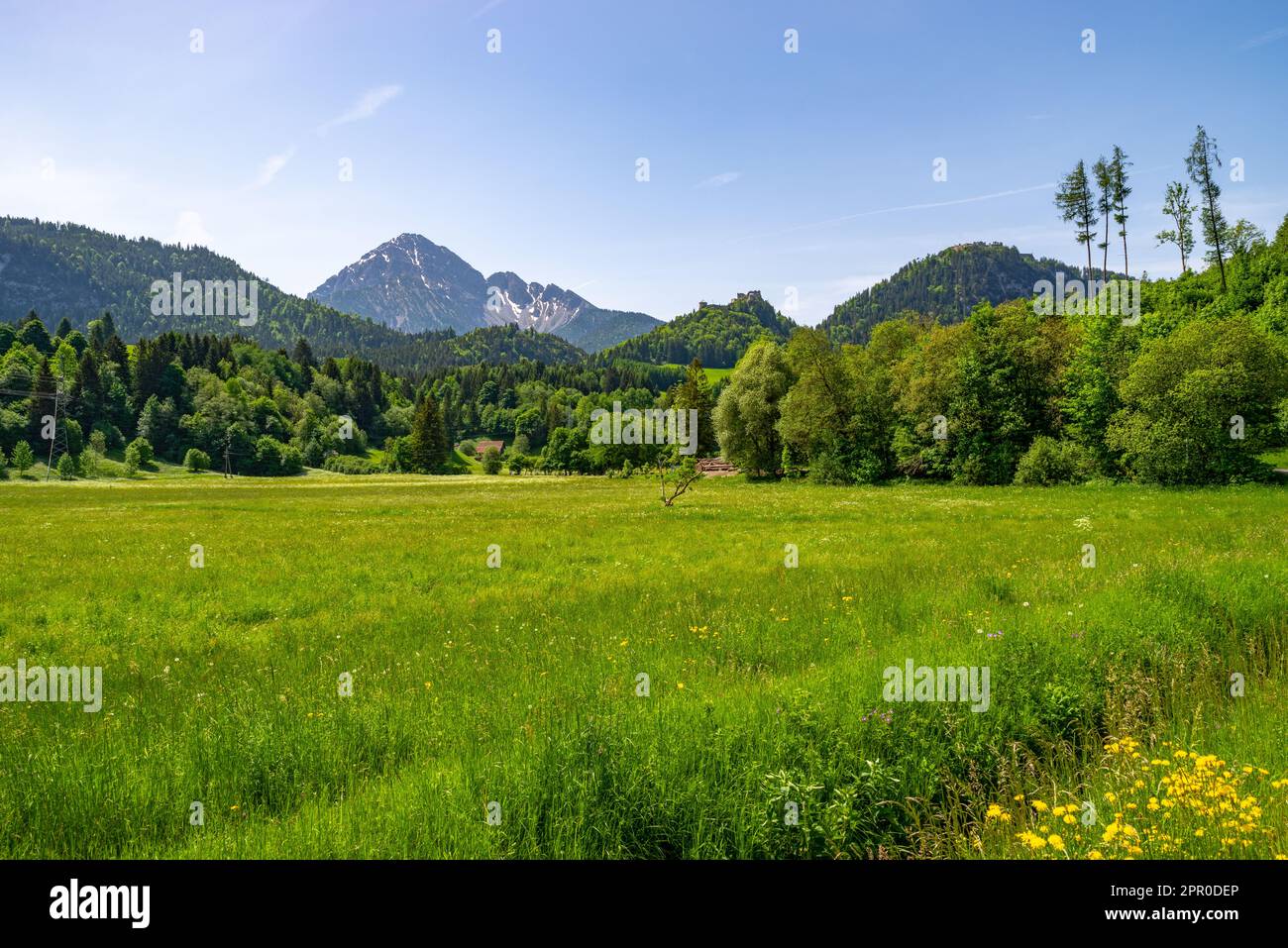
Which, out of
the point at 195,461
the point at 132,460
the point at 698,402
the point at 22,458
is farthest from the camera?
the point at 195,461

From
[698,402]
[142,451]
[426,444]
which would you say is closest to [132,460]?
[142,451]

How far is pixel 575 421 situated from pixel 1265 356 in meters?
155

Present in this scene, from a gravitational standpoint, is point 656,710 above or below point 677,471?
below

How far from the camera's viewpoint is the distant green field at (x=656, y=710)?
4.96m

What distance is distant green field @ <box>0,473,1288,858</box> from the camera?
16.3 ft

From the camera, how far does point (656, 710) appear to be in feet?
21.8

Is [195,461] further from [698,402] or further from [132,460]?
[698,402]

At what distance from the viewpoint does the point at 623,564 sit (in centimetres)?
1847

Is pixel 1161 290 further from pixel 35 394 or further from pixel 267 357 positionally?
pixel 267 357

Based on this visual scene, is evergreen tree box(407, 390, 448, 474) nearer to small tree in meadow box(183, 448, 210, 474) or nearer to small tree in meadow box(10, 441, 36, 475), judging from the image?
small tree in meadow box(183, 448, 210, 474)

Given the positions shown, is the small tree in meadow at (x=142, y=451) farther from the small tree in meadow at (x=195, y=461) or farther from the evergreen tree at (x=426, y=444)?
the evergreen tree at (x=426, y=444)

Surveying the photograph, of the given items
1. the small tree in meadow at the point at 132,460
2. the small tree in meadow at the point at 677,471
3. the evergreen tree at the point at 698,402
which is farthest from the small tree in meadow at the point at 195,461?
the small tree in meadow at the point at 677,471

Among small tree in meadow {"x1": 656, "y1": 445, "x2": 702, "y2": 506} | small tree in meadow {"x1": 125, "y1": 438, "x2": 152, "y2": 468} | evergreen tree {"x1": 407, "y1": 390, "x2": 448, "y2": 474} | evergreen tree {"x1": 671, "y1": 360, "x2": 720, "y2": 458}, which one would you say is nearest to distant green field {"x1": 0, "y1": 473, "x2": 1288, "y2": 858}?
small tree in meadow {"x1": 656, "y1": 445, "x2": 702, "y2": 506}
